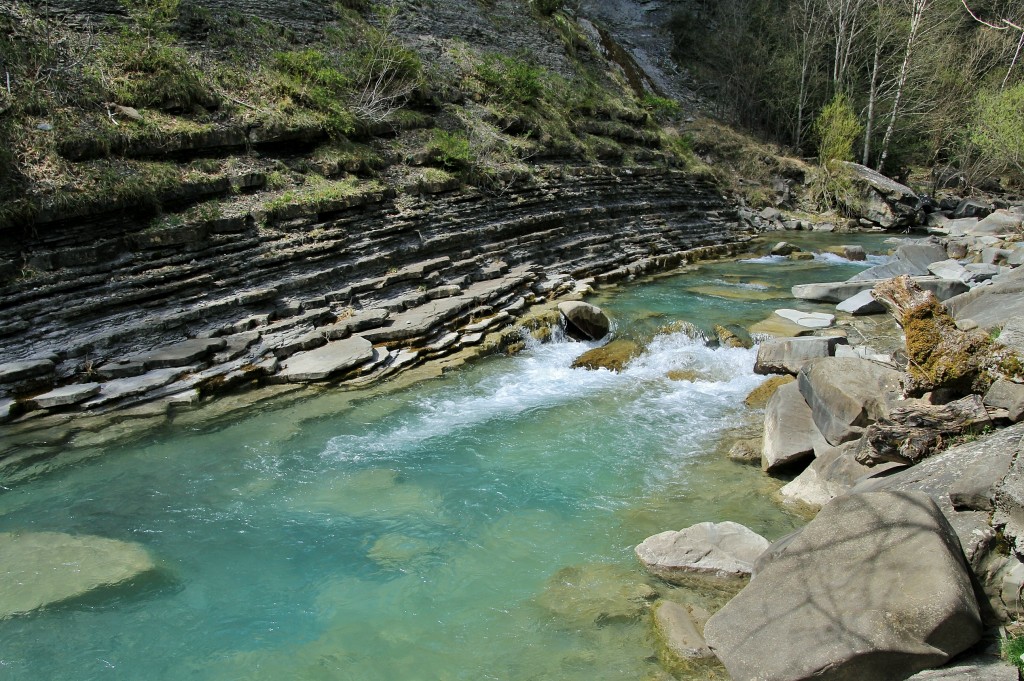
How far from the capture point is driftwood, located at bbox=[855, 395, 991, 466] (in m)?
3.82

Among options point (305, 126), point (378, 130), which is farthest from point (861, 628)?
point (378, 130)

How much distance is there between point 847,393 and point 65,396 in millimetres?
7479

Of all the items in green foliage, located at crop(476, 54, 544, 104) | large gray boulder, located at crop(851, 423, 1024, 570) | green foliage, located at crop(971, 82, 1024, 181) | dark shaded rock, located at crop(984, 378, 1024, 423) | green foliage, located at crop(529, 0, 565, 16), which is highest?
green foliage, located at crop(529, 0, 565, 16)

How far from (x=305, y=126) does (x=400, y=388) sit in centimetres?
564

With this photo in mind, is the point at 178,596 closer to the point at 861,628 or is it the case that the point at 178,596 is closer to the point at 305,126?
the point at 861,628

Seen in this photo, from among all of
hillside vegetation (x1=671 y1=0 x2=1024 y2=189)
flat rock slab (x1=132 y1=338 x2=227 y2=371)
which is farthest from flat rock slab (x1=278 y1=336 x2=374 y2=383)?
hillside vegetation (x1=671 y1=0 x2=1024 y2=189)

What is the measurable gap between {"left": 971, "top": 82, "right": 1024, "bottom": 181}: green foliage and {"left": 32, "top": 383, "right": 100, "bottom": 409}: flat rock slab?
18.8 meters

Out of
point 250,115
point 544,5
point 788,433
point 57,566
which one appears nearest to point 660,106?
point 544,5

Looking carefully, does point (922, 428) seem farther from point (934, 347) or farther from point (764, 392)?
point (764, 392)

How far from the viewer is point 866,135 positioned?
66.1ft

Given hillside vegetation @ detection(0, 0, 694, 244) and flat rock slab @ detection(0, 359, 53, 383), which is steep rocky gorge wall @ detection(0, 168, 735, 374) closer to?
flat rock slab @ detection(0, 359, 53, 383)

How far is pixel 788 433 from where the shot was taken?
532 centimetres

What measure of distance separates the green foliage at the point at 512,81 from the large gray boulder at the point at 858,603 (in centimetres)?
1303

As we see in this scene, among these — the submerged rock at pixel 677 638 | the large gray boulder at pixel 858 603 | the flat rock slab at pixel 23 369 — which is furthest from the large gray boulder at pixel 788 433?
the flat rock slab at pixel 23 369
